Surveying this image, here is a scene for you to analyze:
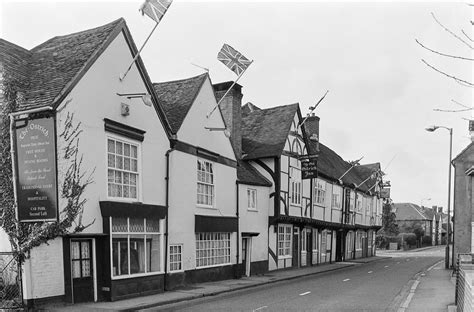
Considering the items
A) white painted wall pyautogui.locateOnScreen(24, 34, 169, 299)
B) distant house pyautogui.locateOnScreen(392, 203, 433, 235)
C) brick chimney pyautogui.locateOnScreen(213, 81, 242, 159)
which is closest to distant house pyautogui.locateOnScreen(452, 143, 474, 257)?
brick chimney pyautogui.locateOnScreen(213, 81, 242, 159)

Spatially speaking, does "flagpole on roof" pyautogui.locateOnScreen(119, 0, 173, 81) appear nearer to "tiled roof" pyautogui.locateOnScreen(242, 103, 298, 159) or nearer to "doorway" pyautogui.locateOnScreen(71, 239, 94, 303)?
"doorway" pyautogui.locateOnScreen(71, 239, 94, 303)

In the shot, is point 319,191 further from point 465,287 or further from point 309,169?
point 465,287

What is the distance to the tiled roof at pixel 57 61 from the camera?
43.4 feet

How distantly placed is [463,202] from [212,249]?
16.7 meters

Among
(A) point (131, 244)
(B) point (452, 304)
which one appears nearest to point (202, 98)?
(A) point (131, 244)

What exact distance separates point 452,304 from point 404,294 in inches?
132

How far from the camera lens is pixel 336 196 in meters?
37.2

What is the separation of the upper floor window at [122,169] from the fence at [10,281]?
134 inches

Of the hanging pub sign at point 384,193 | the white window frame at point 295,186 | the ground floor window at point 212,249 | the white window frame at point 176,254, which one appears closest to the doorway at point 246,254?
the ground floor window at point 212,249

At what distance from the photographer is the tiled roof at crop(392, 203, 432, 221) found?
98650mm

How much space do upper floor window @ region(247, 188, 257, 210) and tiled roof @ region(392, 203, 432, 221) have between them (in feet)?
270

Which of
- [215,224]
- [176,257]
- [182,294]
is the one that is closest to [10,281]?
[182,294]

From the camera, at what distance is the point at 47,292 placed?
1220 centimetres

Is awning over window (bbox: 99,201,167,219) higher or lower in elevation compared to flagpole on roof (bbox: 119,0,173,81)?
lower
